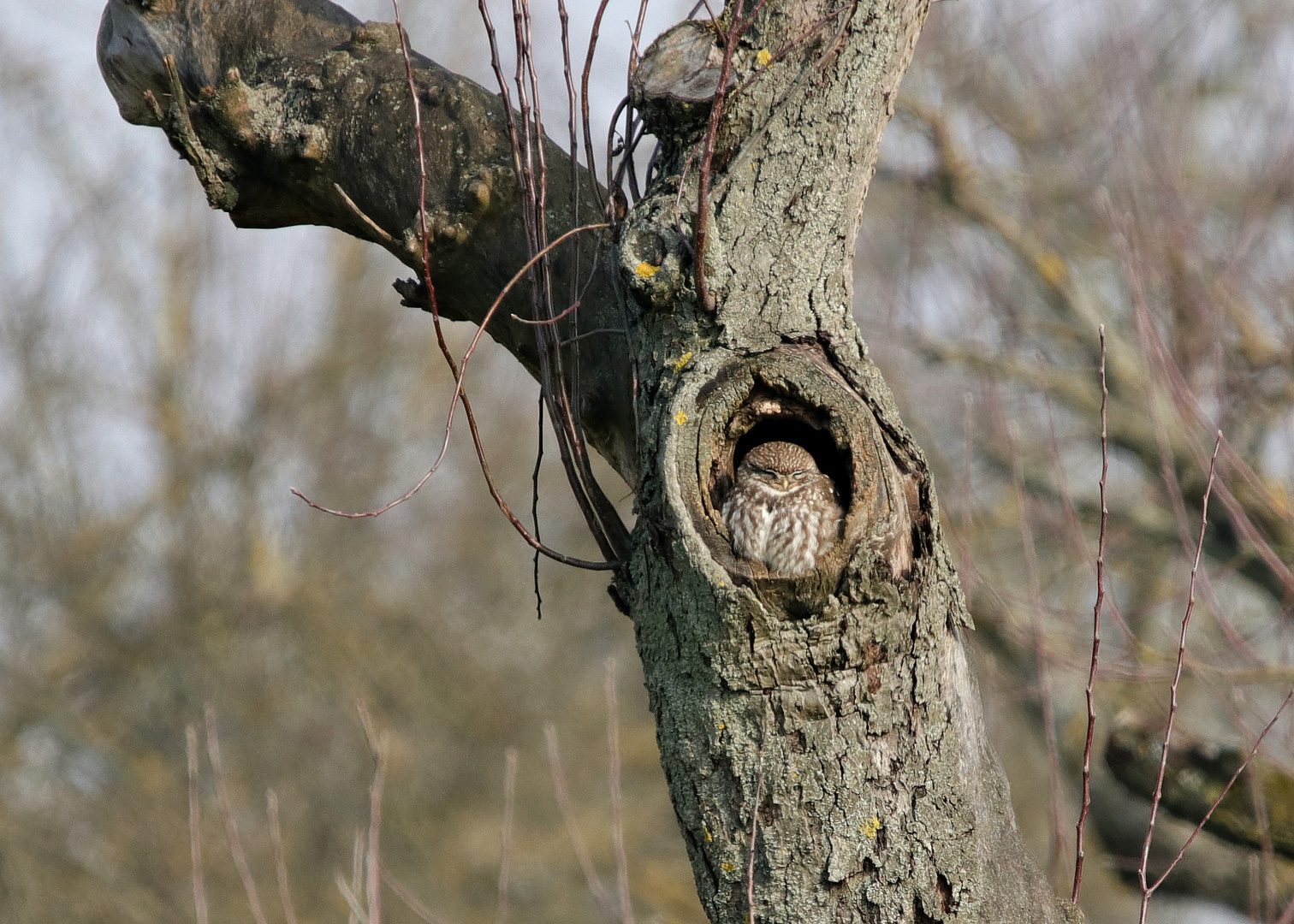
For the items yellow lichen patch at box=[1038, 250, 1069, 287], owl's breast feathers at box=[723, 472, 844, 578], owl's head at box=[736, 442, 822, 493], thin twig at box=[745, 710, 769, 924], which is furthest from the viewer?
yellow lichen patch at box=[1038, 250, 1069, 287]

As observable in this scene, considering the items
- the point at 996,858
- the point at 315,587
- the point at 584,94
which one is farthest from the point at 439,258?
the point at 315,587

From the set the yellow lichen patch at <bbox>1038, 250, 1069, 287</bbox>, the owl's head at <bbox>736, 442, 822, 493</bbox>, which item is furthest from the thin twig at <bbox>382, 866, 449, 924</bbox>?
the yellow lichen patch at <bbox>1038, 250, 1069, 287</bbox>

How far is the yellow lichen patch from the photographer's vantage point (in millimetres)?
7422

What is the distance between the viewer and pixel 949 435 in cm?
827

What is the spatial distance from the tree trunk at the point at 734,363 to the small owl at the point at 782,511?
0.41 feet

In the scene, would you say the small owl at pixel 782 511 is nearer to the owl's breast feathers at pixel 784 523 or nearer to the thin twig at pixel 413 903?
the owl's breast feathers at pixel 784 523

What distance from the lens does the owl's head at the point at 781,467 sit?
3.46 meters

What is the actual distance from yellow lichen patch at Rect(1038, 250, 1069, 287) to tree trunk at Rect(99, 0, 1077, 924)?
208 inches

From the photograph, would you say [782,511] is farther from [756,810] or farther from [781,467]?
[756,810]

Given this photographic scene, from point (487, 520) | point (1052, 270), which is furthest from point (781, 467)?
point (487, 520)

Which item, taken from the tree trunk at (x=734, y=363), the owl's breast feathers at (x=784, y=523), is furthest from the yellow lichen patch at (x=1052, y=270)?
the tree trunk at (x=734, y=363)

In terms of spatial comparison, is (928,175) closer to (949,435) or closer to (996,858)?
(949,435)

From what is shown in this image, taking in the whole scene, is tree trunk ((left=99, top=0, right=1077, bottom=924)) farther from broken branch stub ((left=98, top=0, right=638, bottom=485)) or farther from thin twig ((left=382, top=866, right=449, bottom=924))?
thin twig ((left=382, top=866, right=449, bottom=924))

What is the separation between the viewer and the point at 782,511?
3.11 meters
